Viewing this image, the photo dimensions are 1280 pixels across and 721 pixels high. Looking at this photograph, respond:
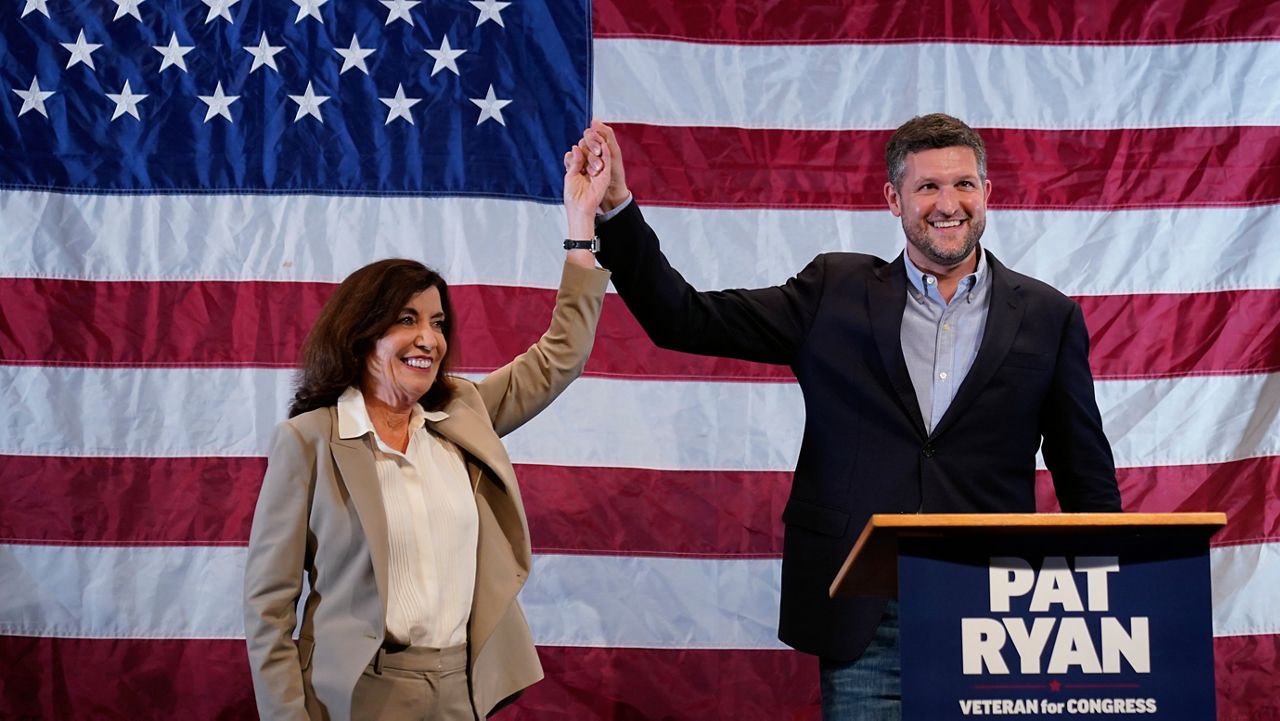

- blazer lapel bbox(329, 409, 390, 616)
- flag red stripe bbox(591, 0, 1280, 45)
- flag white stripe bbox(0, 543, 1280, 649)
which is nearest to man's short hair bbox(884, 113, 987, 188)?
blazer lapel bbox(329, 409, 390, 616)

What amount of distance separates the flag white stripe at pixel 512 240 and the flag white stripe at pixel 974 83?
279 millimetres

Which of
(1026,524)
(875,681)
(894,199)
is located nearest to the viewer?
(1026,524)

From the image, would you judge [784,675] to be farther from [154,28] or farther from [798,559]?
[154,28]

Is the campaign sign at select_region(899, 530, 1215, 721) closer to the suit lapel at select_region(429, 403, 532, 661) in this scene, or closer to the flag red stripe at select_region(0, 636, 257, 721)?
the suit lapel at select_region(429, 403, 532, 661)

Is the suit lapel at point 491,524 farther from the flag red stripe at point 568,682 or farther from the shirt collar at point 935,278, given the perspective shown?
the flag red stripe at point 568,682

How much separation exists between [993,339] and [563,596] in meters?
1.69

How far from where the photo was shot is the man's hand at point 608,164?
2500 mm

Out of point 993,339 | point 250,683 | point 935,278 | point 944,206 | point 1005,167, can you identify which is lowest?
point 250,683

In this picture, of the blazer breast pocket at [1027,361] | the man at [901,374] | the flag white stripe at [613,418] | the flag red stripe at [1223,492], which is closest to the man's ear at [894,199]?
the man at [901,374]

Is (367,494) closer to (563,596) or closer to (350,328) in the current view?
(350,328)

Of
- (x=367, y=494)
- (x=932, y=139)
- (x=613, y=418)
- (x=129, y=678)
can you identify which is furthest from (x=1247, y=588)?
(x=129, y=678)

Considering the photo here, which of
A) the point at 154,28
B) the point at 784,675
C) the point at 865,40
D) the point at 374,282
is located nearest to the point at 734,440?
the point at 784,675

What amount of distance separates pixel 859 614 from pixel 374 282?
1.09 metres

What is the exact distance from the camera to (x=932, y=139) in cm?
241
